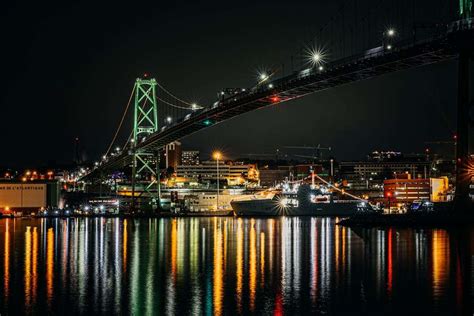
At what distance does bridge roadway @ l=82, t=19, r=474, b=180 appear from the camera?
85.4ft

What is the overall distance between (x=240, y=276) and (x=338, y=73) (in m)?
16.7

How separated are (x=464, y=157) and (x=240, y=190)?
1633 inches

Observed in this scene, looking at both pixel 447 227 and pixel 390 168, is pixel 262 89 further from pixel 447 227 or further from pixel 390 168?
pixel 390 168

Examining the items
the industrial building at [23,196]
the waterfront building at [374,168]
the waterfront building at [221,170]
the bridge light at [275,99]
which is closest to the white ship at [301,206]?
the industrial building at [23,196]

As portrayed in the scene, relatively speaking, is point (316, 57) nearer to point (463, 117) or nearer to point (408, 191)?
point (463, 117)

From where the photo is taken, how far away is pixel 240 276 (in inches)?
589

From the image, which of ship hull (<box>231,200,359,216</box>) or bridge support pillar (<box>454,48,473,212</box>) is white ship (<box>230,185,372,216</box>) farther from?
bridge support pillar (<box>454,48,473,212</box>)

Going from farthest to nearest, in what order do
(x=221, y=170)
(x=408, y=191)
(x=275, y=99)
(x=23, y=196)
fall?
(x=221, y=170), (x=408, y=191), (x=23, y=196), (x=275, y=99)

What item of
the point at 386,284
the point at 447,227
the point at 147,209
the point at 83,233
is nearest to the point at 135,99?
the point at 147,209

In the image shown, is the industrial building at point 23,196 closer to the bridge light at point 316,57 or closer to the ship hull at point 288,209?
the ship hull at point 288,209

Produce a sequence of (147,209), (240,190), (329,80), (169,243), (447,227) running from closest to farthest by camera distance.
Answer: (169,243), (447,227), (329,80), (147,209), (240,190)

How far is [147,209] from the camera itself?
5697cm

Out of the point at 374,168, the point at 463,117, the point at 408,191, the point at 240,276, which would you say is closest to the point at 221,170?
the point at 374,168

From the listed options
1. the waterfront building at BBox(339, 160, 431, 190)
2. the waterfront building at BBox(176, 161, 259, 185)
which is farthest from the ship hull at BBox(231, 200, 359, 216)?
the waterfront building at BBox(339, 160, 431, 190)
